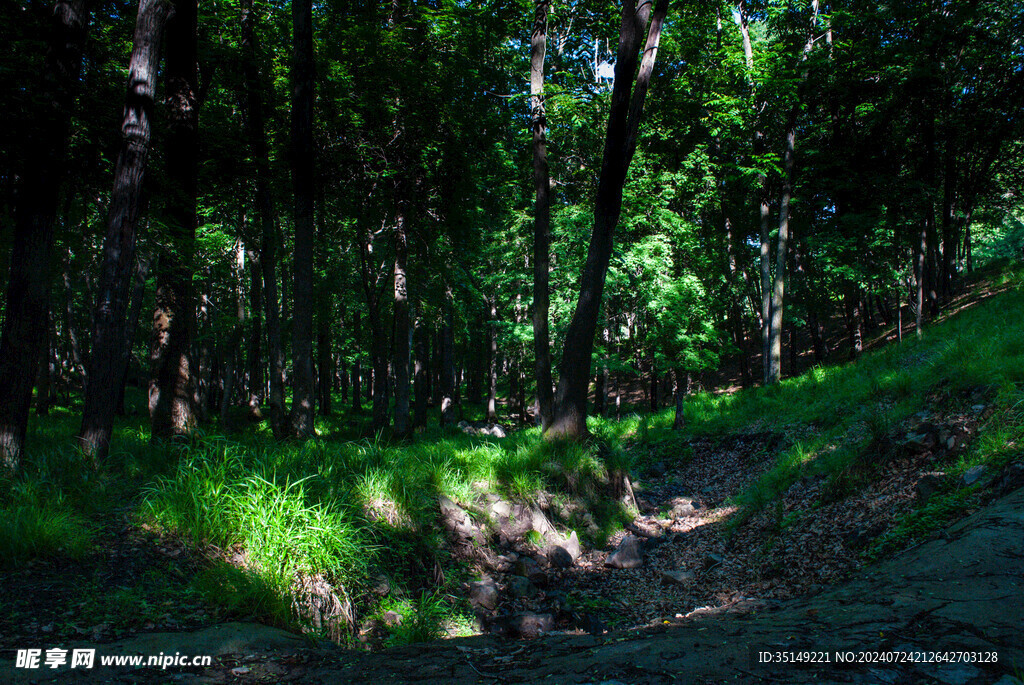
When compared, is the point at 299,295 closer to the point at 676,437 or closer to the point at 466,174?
the point at 466,174

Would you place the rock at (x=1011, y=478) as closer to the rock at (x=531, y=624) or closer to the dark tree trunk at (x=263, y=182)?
the rock at (x=531, y=624)

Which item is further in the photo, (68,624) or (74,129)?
(74,129)

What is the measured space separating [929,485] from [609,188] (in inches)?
219

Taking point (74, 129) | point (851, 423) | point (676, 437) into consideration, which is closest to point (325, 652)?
point (74, 129)

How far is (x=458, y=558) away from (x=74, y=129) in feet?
23.0

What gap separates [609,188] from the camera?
8141 mm

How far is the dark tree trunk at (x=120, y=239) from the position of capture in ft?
17.6

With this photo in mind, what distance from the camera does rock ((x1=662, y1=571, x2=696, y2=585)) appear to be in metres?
5.73

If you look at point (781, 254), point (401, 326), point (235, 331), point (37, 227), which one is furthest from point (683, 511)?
point (235, 331)

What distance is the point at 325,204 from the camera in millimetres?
13789

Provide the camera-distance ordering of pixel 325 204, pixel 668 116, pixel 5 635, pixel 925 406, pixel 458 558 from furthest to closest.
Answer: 1. pixel 668 116
2. pixel 325 204
3. pixel 925 406
4. pixel 458 558
5. pixel 5 635

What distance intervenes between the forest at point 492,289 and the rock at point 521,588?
0.15ft

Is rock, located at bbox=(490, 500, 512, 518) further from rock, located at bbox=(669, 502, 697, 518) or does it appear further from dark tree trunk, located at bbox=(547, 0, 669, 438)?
rock, located at bbox=(669, 502, 697, 518)

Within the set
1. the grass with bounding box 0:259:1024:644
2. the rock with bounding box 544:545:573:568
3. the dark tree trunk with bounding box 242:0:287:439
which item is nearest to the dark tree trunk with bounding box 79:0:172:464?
the grass with bounding box 0:259:1024:644
